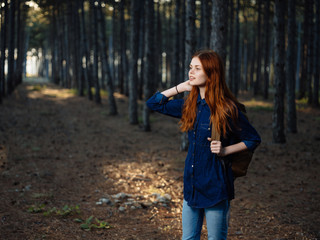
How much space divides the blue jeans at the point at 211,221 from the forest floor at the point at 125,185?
93.2 inches

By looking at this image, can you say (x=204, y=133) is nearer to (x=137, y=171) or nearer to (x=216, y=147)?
(x=216, y=147)

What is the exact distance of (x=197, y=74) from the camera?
271 centimetres

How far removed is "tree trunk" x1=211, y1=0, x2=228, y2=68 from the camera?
26.5ft

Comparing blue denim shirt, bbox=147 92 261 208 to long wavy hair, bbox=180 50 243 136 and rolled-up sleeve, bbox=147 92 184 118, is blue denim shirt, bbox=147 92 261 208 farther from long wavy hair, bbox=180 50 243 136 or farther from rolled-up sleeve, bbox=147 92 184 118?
rolled-up sleeve, bbox=147 92 184 118

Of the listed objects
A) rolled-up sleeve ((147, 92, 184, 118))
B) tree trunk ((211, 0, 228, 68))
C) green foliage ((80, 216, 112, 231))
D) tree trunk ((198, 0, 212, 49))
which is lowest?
green foliage ((80, 216, 112, 231))

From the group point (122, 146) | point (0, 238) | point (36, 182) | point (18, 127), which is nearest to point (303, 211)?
point (0, 238)

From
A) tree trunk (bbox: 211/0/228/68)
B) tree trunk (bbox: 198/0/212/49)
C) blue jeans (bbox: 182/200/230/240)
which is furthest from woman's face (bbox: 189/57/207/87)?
tree trunk (bbox: 198/0/212/49)

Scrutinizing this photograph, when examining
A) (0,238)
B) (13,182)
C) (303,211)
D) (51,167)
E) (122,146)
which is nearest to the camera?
(0,238)

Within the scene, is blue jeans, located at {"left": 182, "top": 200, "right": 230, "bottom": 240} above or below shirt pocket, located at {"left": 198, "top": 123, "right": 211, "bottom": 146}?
below

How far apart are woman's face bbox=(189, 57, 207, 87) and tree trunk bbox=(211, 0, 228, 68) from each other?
5679mm

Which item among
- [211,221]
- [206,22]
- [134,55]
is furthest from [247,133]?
[206,22]

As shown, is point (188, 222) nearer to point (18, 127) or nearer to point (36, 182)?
point (36, 182)

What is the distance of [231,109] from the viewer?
263cm

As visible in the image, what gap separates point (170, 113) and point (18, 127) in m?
12.0
